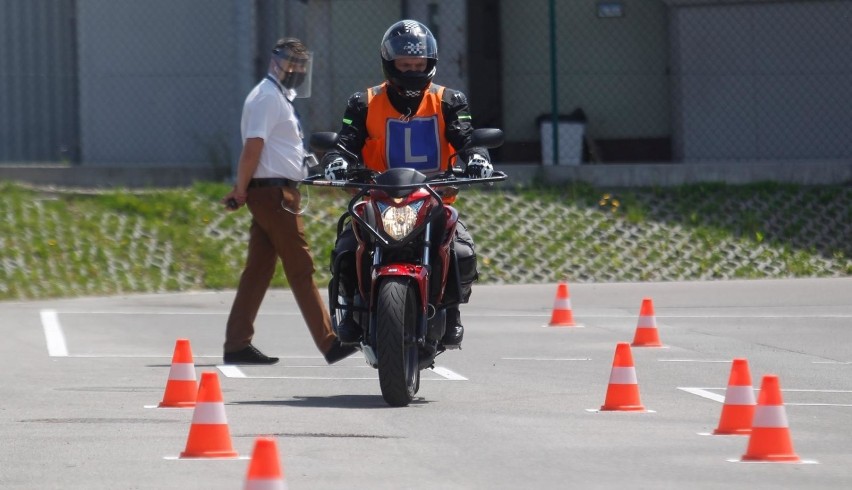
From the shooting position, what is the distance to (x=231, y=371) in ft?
34.6

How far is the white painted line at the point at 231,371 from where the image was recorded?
10.3 meters

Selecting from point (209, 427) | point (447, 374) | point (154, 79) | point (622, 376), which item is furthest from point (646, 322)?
point (154, 79)

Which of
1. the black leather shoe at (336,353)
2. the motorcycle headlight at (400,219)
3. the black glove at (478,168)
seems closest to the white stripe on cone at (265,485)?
the motorcycle headlight at (400,219)

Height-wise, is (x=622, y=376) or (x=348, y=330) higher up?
(x=348, y=330)

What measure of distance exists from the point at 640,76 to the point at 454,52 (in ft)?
8.30

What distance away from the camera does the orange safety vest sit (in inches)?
362

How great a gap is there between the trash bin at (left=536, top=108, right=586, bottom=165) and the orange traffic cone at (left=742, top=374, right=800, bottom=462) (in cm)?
1332

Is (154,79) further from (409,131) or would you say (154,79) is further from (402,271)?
(402,271)

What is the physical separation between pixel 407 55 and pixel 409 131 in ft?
1.32

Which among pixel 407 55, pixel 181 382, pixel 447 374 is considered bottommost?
pixel 447 374

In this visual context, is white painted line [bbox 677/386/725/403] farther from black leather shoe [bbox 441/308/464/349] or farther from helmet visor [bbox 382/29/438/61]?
helmet visor [bbox 382/29/438/61]

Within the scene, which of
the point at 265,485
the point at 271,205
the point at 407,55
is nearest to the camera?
the point at 265,485

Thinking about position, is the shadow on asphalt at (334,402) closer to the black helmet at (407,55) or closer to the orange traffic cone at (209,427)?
the black helmet at (407,55)

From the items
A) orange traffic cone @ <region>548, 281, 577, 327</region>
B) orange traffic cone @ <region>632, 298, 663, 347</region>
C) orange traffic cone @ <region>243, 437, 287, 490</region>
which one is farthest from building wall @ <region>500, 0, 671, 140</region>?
orange traffic cone @ <region>243, 437, 287, 490</region>
